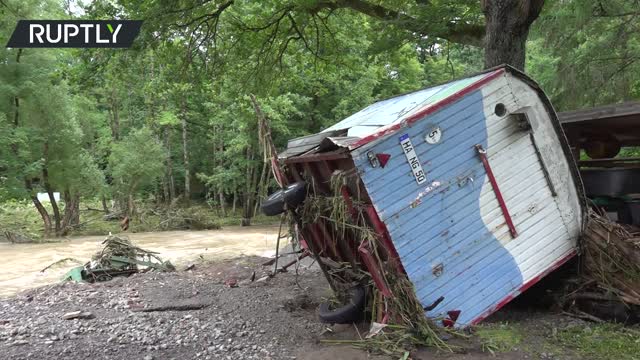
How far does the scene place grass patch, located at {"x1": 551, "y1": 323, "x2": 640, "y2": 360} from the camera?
183 inches

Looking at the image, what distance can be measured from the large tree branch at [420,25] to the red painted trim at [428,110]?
179 inches

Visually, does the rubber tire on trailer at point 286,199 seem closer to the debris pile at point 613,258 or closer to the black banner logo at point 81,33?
the debris pile at point 613,258

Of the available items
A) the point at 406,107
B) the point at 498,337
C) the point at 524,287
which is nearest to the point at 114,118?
the point at 406,107

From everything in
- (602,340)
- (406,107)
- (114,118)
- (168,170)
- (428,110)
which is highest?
(114,118)

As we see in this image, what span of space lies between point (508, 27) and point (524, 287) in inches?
170

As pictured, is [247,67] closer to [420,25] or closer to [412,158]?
[420,25]

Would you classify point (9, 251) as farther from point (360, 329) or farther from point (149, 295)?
point (360, 329)

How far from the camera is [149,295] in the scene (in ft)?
26.1

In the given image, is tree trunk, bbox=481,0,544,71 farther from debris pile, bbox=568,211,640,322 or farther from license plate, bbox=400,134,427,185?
license plate, bbox=400,134,427,185

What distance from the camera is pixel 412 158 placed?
5113 millimetres

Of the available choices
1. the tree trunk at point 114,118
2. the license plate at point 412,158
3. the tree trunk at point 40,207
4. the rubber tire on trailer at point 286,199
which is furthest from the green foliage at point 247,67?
the license plate at point 412,158

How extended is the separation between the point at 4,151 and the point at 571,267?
20.8m

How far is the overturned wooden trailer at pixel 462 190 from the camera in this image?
16.5 ft

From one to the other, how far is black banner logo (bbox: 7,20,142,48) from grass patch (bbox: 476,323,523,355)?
834 centimetres
